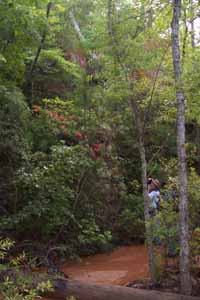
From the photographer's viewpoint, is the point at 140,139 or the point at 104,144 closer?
the point at 140,139

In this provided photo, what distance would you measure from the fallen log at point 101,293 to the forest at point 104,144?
0.23 ft

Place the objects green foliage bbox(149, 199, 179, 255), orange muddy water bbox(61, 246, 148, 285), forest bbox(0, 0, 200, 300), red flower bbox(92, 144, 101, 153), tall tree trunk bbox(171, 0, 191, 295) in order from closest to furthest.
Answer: tall tree trunk bbox(171, 0, 191, 295) < forest bbox(0, 0, 200, 300) < green foliage bbox(149, 199, 179, 255) < orange muddy water bbox(61, 246, 148, 285) < red flower bbox(92, 144, 101, 153)

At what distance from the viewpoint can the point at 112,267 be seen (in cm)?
909

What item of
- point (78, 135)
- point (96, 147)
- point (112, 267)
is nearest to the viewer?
point (112, 267)

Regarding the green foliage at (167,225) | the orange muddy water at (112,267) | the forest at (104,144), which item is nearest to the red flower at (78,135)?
the forest at (104,144)

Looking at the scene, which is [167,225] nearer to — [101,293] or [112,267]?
[101,293]

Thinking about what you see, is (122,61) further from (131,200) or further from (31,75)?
(31,75)

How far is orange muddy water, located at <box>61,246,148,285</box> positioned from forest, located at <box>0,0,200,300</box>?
266 millimetres

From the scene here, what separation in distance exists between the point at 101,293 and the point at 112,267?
263 centimetres

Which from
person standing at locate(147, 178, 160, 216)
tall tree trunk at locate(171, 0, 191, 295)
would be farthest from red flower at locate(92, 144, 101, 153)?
tall tree trunk at locate(171, 0, 191, 295)

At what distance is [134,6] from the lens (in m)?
7.53

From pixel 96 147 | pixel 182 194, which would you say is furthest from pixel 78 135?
pixel 182 194

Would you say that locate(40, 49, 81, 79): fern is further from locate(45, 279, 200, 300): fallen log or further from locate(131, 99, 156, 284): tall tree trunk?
locate(45, 279, 200, 300): fallen log

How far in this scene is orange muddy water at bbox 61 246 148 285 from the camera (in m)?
8.11
